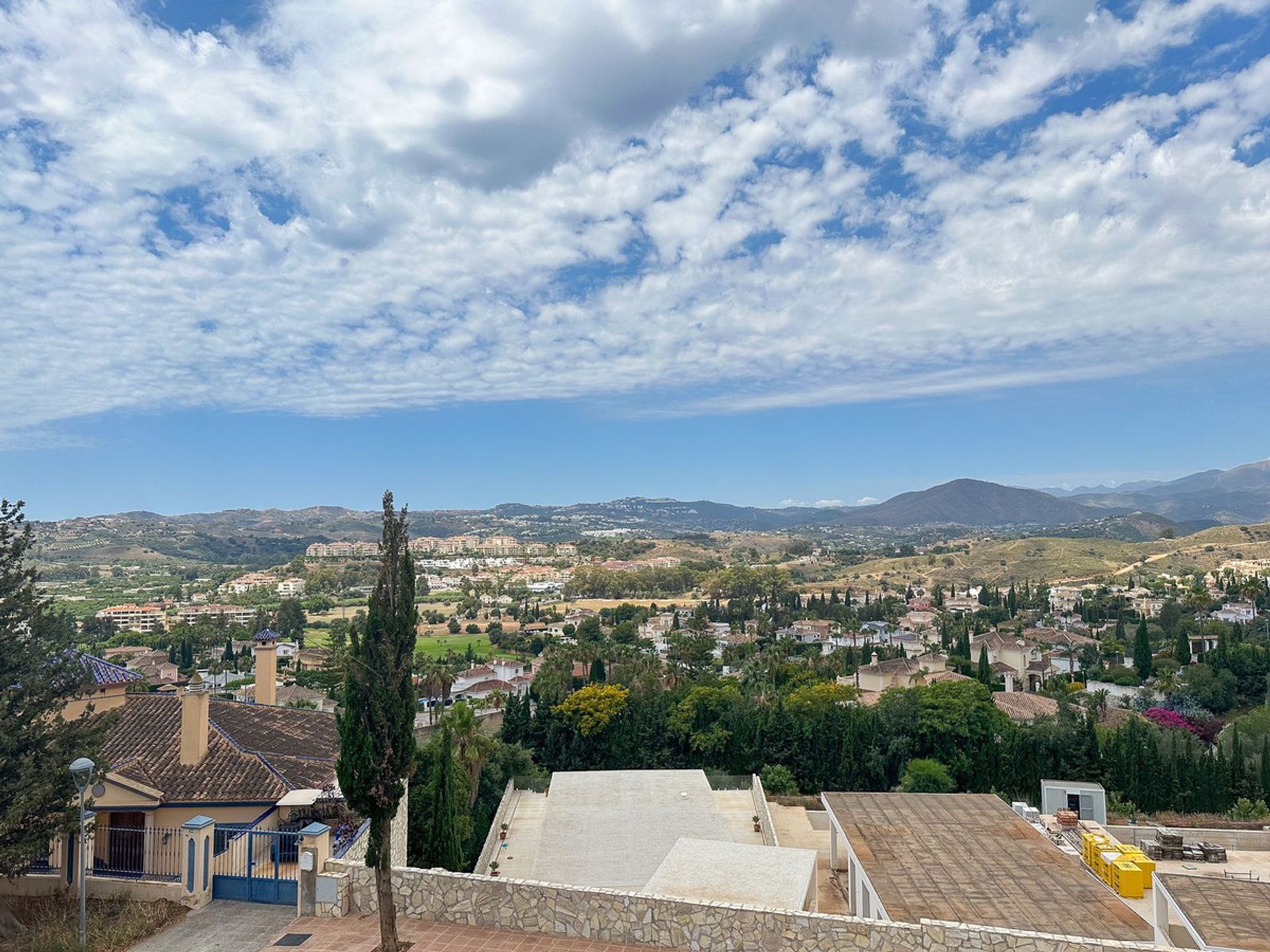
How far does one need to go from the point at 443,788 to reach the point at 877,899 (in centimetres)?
827

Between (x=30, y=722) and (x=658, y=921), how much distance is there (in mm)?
7501

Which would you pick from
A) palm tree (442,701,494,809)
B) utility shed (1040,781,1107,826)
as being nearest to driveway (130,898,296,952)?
palm tree (442,701,494,809)

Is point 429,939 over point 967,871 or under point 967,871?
over

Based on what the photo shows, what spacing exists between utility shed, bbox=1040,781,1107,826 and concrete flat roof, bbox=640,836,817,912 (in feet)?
35.9

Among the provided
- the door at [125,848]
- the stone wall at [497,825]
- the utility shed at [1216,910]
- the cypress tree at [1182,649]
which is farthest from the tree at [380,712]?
the cypress tree at [1182,649]

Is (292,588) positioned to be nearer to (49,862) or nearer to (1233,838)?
(49,862)

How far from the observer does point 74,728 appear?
9789mm

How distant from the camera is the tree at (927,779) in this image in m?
25.9

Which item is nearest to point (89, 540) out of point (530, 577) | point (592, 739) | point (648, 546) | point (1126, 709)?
point (530, 577)

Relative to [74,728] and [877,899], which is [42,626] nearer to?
[74,728]

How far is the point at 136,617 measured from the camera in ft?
281

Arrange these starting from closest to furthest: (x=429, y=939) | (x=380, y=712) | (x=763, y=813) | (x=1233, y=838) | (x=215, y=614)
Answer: (x=429, y=939)
(x=380, y=712)
(x=1233, y=838)
(x=763, y=813)
(x=215, y=614)

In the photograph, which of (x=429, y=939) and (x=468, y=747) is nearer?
(x=429, y=939)

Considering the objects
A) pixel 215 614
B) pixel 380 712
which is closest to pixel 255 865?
pixel 380 712
